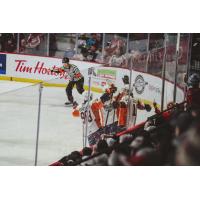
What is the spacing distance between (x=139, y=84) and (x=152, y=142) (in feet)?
1.78

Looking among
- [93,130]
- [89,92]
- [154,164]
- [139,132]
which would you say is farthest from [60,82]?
[154,164]

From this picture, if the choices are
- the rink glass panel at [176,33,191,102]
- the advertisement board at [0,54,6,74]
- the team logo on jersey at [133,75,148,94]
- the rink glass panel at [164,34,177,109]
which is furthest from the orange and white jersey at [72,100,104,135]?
the advertisement board at [0,54,6,74]

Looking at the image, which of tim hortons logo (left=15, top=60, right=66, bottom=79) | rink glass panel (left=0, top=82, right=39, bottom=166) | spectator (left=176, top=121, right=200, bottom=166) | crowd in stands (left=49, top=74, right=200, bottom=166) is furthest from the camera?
tim hortons logo (left=15, top=60, right=66, bottom=79)

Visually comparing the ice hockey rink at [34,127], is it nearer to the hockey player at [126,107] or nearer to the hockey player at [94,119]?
the hockey player at [94,119]

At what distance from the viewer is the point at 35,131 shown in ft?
12.6

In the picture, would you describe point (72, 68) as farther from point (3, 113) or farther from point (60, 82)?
point (3, 113)

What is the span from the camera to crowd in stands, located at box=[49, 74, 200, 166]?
3654mm

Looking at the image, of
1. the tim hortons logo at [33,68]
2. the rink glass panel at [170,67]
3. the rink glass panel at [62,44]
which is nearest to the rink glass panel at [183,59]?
the rink glass panel at [170,67]

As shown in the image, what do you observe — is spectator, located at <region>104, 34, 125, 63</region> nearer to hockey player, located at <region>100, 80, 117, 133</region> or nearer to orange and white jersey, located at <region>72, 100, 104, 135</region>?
hockey player, located at <region>100, 80, 117, 133</region>

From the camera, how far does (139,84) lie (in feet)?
12.8

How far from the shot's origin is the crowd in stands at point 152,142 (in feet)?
12.0

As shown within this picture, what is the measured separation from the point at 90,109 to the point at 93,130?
0.19 meters

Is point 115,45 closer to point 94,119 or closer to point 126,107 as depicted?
point 126,107

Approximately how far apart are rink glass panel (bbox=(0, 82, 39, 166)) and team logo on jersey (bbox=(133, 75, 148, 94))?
0.90 meters
